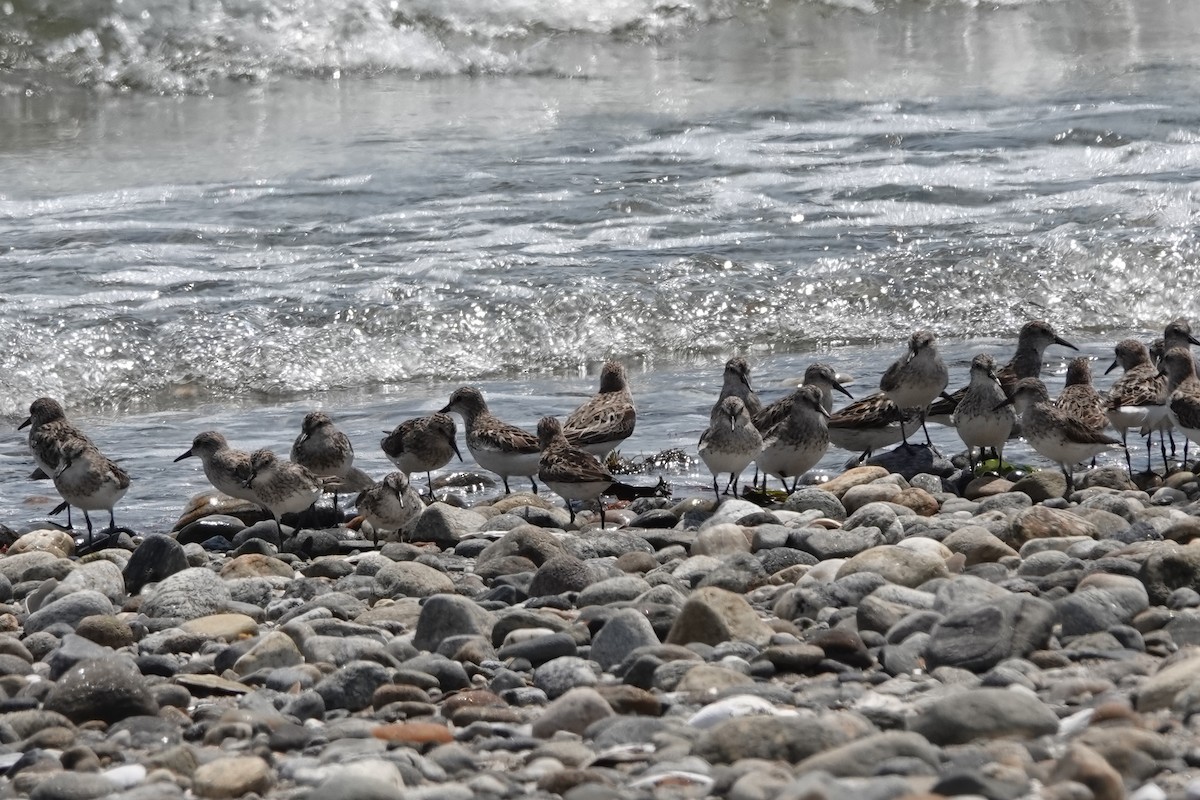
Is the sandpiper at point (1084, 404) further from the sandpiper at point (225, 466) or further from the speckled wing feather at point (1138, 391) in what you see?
the sandpiper at point (225, 466)

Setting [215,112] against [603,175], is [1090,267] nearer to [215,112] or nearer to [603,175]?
[603,175]

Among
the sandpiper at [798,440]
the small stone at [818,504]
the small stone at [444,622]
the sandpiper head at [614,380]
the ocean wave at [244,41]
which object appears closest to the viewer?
the small stone at [444,622]

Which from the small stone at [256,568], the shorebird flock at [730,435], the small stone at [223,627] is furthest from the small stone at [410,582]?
the shorebird flock at [730,435]

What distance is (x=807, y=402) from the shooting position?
902cm

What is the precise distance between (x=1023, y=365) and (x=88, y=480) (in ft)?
18.8

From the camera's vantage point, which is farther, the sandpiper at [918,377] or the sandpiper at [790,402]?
the sandpiper at [918,377]

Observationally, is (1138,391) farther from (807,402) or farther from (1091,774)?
(1091,774)

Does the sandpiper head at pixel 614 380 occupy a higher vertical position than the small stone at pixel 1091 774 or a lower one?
lower

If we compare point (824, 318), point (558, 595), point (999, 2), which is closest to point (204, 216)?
point (824, 318)

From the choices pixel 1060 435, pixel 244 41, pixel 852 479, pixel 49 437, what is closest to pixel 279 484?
pixel 49 437

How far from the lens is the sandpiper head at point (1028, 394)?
8.79 meters

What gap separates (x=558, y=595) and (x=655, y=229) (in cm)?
935

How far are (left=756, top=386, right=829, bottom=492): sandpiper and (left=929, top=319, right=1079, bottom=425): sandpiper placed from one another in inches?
55.8

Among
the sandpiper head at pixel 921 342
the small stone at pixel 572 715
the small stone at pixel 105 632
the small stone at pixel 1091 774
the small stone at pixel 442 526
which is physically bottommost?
the small stone at pixel 442 526
